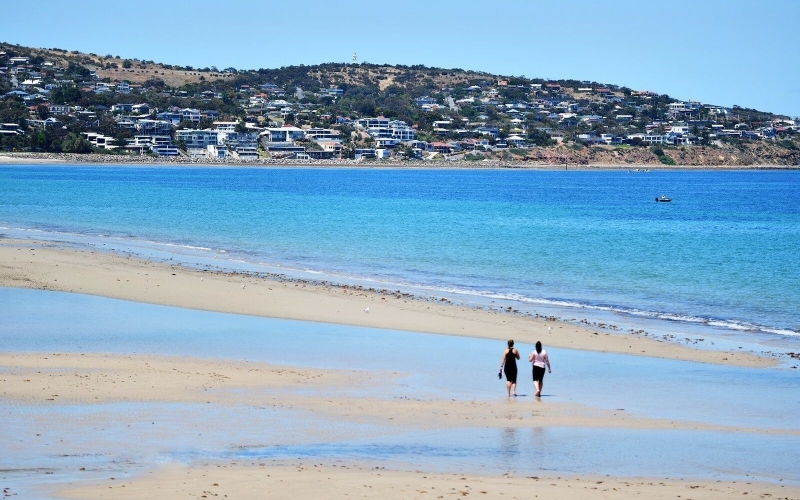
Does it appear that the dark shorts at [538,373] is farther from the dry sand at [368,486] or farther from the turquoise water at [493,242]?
the turquoise water at [493,242]

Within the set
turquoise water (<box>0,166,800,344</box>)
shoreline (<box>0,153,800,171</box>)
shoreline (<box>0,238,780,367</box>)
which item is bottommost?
shoreline (<box>0,238,780,367</box>)

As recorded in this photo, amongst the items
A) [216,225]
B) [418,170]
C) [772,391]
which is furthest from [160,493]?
[418,170]

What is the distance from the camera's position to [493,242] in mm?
42531

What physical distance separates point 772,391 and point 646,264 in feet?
67.4

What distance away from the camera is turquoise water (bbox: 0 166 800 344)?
26.2 metres

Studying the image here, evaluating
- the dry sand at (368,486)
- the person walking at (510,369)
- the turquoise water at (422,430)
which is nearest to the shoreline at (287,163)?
the turquoise water at (422,430)

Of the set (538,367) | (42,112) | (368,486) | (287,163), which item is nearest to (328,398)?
(538,367)

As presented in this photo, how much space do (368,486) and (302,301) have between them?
1356cm

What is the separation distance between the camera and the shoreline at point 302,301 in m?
18.6

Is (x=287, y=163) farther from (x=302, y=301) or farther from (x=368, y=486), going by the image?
(x=368, y=486)

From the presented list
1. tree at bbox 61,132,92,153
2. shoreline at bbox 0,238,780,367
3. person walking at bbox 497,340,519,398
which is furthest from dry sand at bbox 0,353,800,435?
tree at bbox 61,132,92,153

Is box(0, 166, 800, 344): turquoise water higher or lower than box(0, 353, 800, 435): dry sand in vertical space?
higher

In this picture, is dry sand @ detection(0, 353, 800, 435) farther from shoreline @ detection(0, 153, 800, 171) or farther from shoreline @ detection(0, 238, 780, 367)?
shoreline @ detection(0, 153, 800, 171)

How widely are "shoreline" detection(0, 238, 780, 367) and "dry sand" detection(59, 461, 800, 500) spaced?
7.76 m
